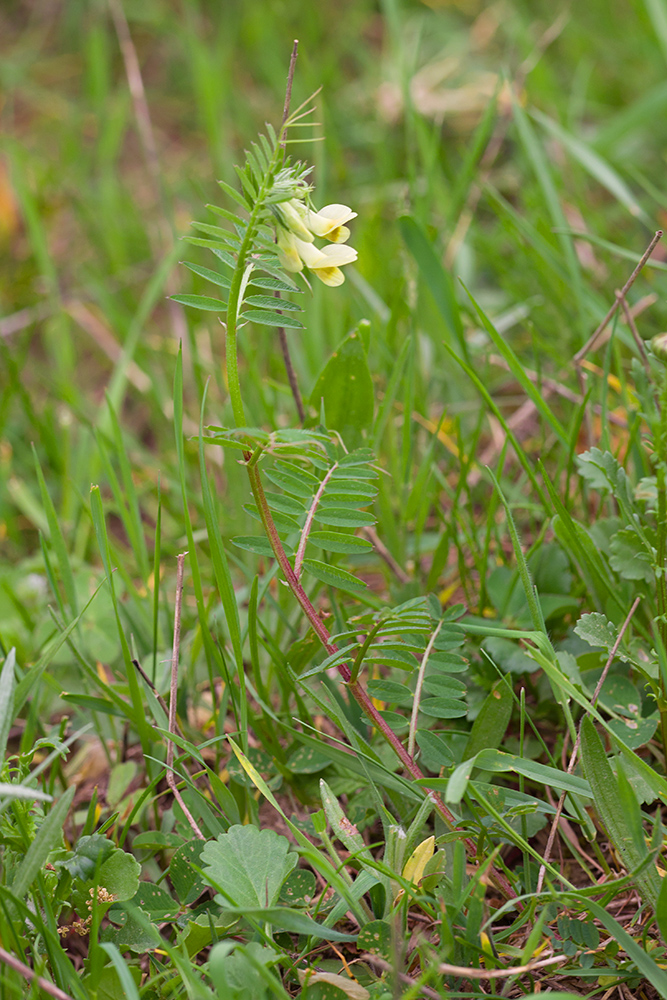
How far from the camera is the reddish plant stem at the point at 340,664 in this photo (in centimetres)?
107

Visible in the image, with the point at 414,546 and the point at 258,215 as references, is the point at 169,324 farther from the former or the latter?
the point at 258,215

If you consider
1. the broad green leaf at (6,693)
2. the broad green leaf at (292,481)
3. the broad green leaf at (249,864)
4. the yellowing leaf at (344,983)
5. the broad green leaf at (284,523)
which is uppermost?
the broad green leaf at (292,481)

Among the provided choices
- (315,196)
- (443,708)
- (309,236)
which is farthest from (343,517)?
(315,196)

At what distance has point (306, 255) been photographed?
1.00 meters

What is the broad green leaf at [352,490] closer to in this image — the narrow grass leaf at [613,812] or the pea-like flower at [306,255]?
the pea-like flower at [306,255]

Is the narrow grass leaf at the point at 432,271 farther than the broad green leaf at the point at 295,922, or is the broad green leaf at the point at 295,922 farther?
the narrow grass leaf at the point at 432,271

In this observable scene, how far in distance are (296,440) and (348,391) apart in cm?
54

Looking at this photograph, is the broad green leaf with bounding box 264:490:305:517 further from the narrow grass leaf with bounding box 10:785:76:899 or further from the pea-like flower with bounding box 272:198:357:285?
the narrow grass leaf with bounding box 10:785:76:899

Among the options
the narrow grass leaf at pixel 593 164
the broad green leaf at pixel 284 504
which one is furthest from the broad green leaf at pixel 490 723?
the narrow grass leaf at pixel 593 164

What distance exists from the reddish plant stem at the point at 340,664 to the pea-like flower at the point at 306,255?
0.24 meters

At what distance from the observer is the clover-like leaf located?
1.05 metres

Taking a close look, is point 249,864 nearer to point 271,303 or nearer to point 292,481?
point 292,481

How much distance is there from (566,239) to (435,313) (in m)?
0.38

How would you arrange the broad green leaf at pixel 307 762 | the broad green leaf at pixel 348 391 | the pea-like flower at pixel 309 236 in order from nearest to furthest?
the pea-like flower at pixel 309 236
the broad green leaf at pixel 307 762
the broad green leaf at pixel 348 391
